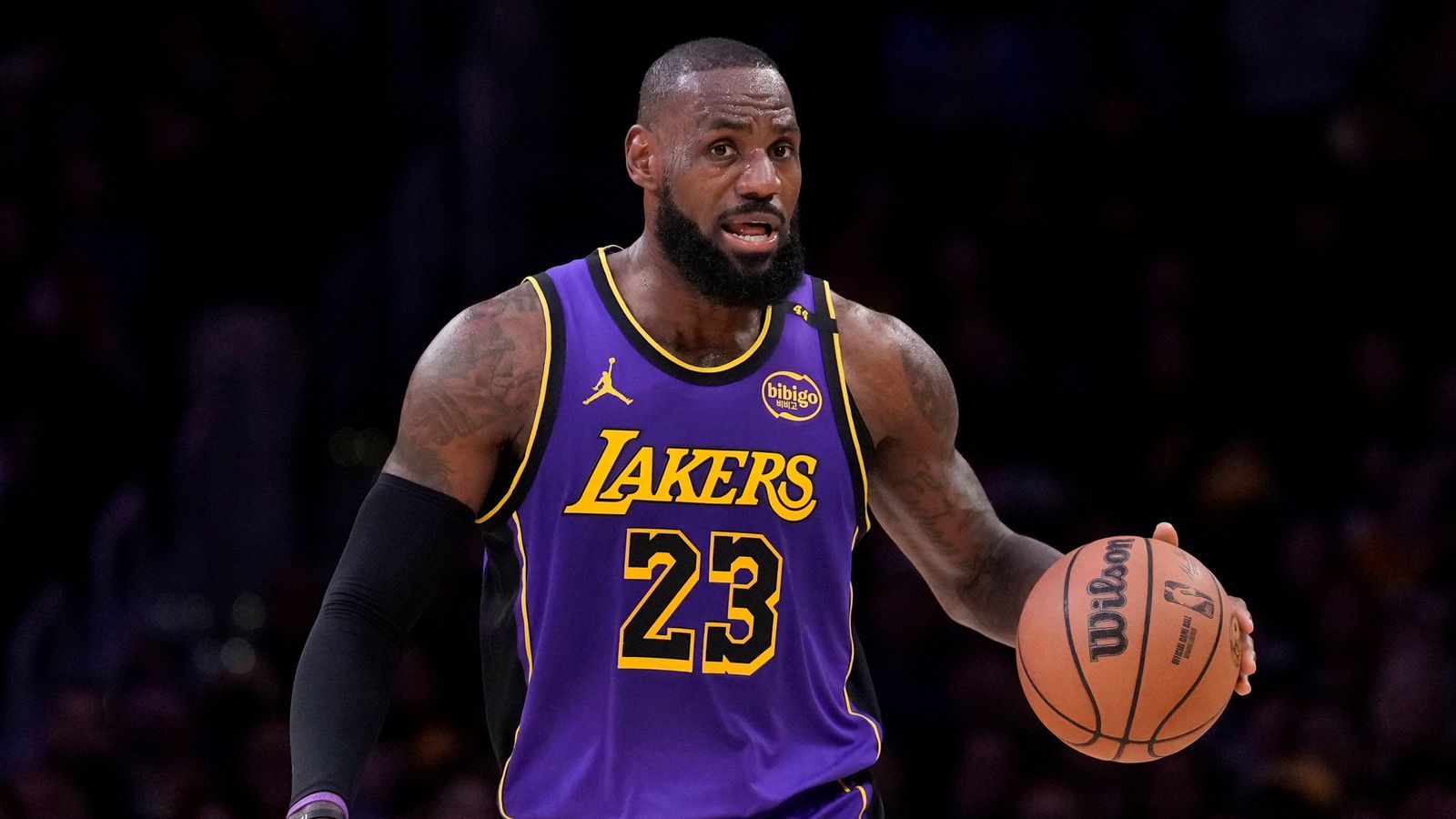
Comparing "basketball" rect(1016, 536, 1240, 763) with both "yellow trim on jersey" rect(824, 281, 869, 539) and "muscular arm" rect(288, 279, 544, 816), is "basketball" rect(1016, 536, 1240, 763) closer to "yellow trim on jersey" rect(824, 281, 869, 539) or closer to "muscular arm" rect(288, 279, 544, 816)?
"yellow trim on jersey" rect(824, 281, 869, 539)

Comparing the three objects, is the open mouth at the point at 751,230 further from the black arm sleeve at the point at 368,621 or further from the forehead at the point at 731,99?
the black arm sleeve at the point at 368,621

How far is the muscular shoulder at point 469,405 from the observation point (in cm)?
314

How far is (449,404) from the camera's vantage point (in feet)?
10.3

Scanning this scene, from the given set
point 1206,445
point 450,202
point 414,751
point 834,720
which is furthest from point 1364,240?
point 834,720

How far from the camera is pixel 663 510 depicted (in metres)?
3.17

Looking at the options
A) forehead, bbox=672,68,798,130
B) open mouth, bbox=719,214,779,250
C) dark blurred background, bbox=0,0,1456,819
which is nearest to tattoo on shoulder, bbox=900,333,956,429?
open mouth, bbox=719,214,779,250

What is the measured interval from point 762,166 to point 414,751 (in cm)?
360

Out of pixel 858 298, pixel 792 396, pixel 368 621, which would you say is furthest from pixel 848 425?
pixel 858 298

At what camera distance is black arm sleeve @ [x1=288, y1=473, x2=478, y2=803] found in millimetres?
2975

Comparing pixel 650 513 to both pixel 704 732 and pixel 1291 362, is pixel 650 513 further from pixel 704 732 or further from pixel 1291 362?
pixel 1291 362

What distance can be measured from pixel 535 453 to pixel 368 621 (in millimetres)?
409

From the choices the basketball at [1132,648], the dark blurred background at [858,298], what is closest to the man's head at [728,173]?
the basketball at [1132,648]

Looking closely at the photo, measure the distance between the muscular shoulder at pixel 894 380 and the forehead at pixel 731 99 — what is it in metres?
0.43

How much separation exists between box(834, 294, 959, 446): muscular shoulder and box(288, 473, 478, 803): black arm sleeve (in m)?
0.78
